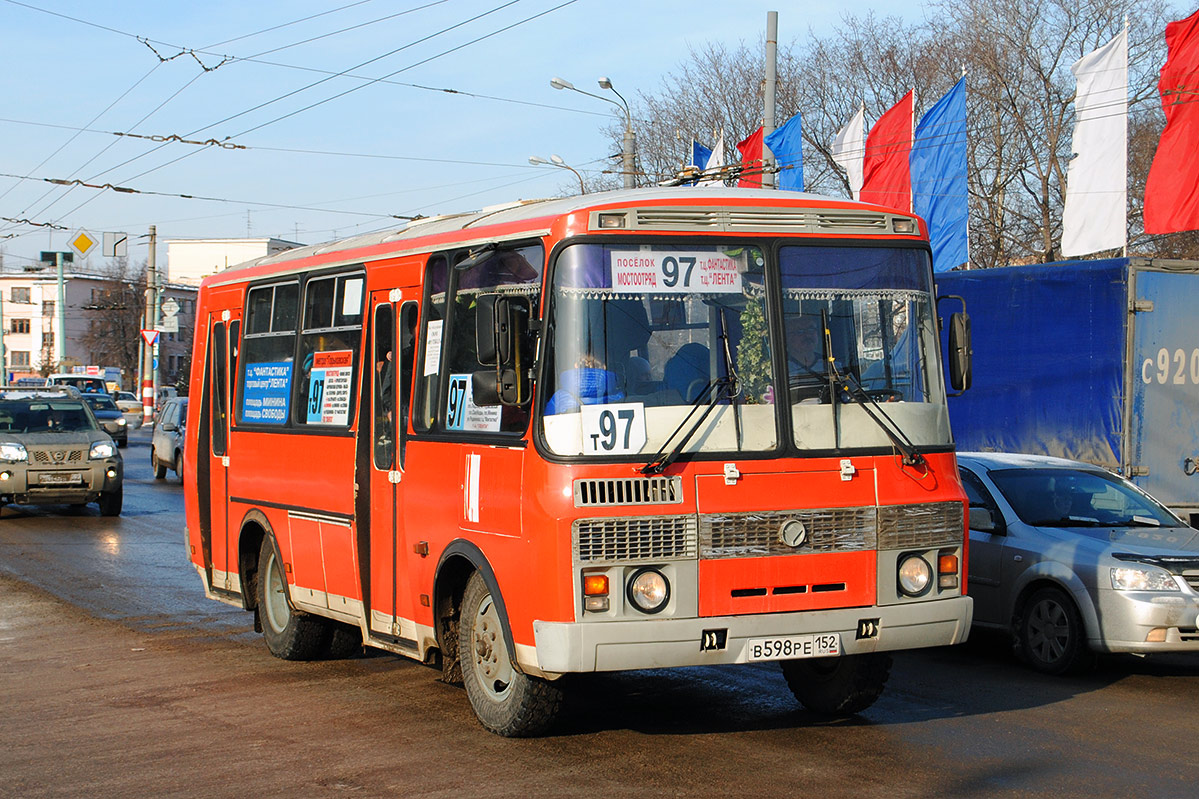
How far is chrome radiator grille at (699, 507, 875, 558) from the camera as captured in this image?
21.5 ft

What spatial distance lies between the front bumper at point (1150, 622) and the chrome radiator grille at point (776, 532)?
9.67 feet

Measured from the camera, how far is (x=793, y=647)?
6621 millimetres

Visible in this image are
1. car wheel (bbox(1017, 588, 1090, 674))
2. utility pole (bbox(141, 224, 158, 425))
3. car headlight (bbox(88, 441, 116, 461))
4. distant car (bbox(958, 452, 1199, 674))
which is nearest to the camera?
distant car (bbox(958, 452, 1199, 674))

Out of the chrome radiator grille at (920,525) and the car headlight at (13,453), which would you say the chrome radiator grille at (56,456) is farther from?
the chrome radiator grille at (920,525)

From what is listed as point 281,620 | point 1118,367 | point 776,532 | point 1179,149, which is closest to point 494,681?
point 776,532

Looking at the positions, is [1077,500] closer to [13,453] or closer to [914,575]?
[914,575]

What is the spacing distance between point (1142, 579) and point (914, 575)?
2.76 m

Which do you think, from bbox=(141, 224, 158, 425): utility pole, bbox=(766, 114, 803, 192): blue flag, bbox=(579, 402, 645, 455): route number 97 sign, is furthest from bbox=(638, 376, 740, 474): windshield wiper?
bbox=(141, 224, 158, 425): utility pole

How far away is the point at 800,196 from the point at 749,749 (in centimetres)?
287

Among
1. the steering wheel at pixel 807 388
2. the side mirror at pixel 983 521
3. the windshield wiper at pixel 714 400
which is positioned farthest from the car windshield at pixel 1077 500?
the windshield wiper at pixel 714 400

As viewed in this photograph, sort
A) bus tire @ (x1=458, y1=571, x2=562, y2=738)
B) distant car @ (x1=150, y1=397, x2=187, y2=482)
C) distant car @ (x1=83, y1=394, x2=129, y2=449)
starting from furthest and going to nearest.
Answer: distant car @ (x1=83, y1=394, x2=129, y2=449) < distant car @ (x1=150, y1=397, x2=187, y2=482) < bus tire @ (x1=458, y1=571, x2=562, y2=738)

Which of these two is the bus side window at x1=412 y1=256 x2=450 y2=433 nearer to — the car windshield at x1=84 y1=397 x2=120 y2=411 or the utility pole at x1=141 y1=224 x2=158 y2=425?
the car windshield at x1=84 y1=397 x2=120 y2=411

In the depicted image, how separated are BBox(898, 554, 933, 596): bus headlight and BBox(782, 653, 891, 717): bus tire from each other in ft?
1.95

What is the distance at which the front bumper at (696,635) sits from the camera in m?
6.34
